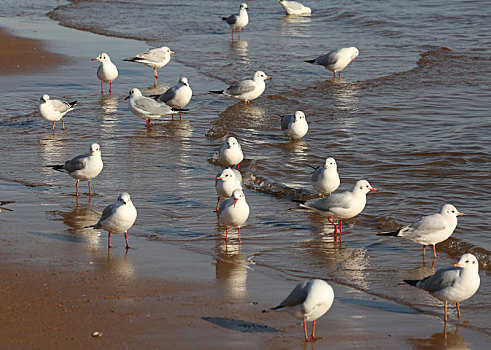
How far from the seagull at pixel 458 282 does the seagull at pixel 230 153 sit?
441 cm

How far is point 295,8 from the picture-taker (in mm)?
25125

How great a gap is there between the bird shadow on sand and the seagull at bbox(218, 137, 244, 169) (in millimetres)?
4398

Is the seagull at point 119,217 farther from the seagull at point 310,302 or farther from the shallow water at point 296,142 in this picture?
the seagull at point 310,302

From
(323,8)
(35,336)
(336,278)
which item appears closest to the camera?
(35,336)

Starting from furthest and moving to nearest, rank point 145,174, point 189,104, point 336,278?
point 189,104 → point 145,174 → point 336,278

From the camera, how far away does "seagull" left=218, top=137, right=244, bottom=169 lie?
10055mm

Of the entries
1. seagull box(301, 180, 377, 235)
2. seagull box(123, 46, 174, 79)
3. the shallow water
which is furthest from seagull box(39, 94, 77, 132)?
seagull box(301, 180, 377, 235)

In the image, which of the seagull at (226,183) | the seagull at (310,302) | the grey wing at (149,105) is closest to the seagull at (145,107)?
the grey wing at (149,105)

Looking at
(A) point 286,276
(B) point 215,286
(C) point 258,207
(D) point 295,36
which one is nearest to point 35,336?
(B) point 215,286

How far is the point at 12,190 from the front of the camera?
362 inches

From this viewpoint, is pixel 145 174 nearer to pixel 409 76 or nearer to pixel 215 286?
pixel 215 286

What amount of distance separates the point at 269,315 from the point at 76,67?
1244cm

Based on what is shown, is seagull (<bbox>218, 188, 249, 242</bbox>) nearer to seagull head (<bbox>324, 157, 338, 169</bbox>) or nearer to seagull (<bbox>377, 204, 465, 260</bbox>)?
seagull (<bbox>377, 204, 465, 260</bbox>)

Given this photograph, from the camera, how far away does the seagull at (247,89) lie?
14266 millimetres
